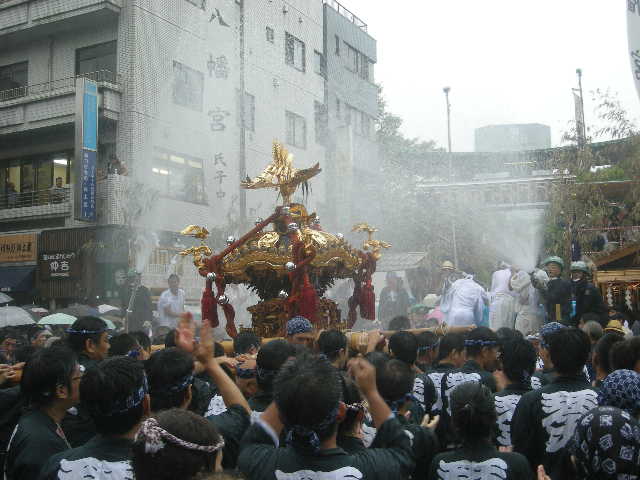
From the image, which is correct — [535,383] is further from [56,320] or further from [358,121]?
[358,121]

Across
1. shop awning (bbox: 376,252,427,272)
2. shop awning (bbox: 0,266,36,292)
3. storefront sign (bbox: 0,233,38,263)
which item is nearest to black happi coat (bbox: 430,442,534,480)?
shop awning (bbox: 376,252,427,272)

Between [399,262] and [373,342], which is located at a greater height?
[399,262]

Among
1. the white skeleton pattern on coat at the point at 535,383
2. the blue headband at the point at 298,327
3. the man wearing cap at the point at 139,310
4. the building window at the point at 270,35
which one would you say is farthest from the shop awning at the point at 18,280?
the white skeleton pattern on coat at the point at 535,383

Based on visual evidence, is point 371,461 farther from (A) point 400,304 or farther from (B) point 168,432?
(A) point 400,304

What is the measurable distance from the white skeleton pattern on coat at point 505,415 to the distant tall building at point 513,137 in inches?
1511

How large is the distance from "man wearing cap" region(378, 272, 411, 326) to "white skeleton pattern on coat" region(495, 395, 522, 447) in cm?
889

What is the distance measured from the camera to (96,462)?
275cm

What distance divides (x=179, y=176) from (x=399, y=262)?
6956 millimetres

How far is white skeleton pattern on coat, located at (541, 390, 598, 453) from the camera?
11.9 feet

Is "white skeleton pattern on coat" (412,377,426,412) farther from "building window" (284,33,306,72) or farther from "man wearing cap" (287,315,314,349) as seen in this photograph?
"building window" (284,33,306,72)

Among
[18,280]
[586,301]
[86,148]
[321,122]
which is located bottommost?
[586,301]

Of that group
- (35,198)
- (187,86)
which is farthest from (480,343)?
(35,198)

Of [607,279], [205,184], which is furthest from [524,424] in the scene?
[205,184]

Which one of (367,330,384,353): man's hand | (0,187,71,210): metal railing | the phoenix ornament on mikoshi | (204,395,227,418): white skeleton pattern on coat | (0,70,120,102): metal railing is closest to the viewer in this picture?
(204,395,227,418): white skeleton pattern on coat
